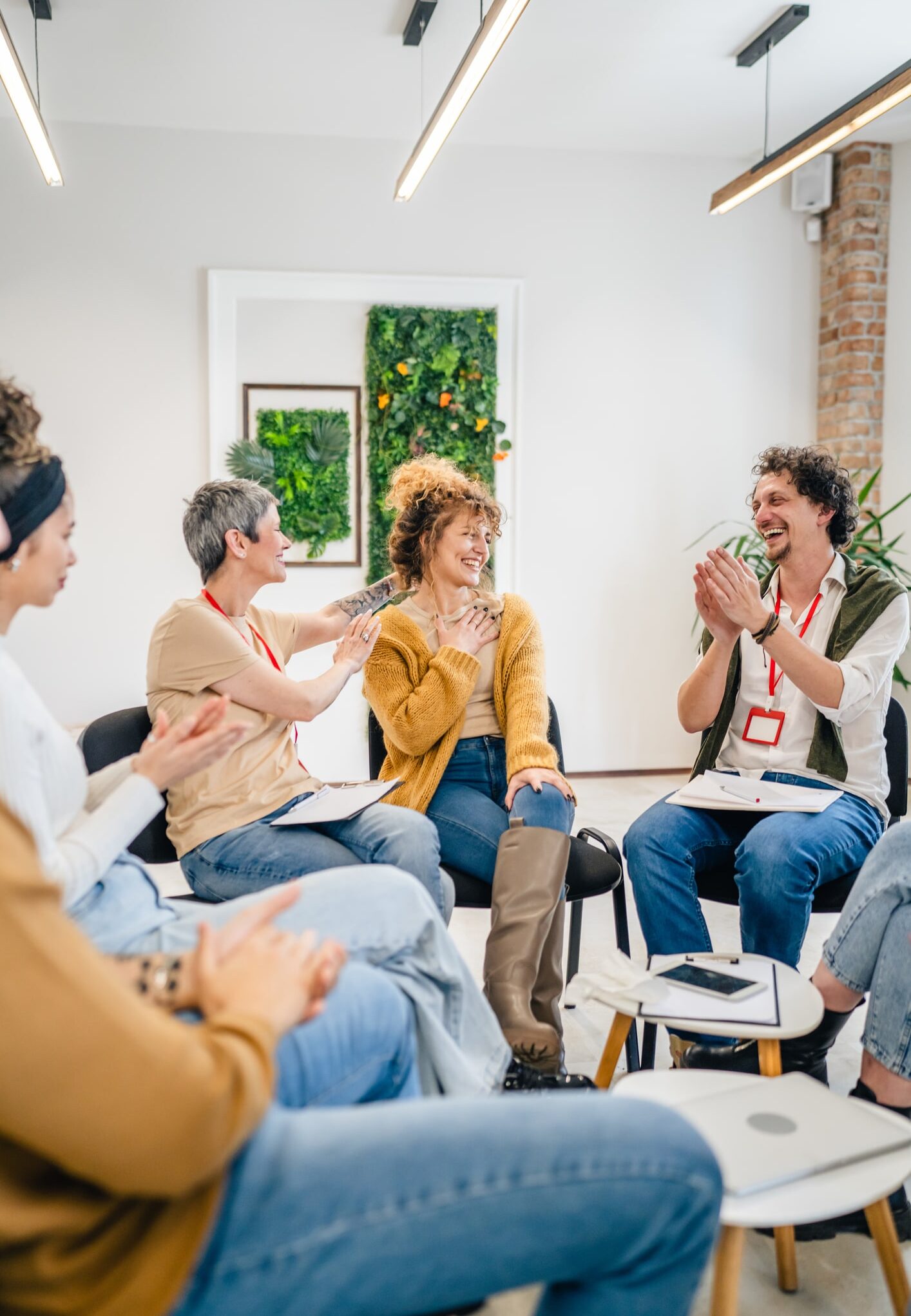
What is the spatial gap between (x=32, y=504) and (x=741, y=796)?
1.66 metres

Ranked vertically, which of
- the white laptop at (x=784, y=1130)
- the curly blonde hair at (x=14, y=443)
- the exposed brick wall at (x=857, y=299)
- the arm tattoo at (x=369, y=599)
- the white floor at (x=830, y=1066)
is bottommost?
the white floor at (x=830, y=1066)

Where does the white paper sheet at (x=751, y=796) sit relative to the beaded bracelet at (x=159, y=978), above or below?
below

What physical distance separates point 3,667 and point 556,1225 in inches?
32.6

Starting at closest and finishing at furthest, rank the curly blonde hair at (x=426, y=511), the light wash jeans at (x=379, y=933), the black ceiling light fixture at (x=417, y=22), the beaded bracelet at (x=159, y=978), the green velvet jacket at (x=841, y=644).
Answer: the beaded bracelet at (x=159, y=978) → the light wash jeans at (x=379, y=933) → the green velvet jacket at (x=841, y=644) → the curly blonde hair at (x=426, y=511) → the black ceiling light fixture at (x=417, y=22)

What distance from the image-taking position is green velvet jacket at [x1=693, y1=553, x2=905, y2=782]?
8.03 feet

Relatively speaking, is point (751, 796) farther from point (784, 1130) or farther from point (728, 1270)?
point (728, 1270)

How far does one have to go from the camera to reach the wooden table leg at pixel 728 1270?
3.95 feet


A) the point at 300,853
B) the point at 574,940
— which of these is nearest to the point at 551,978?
the point at 574,940

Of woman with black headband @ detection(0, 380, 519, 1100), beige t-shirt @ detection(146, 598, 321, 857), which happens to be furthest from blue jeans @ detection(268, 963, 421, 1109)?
beige t-shirt @ detection(146, 598, 321, 857)

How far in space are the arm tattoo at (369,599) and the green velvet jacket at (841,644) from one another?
1.02m

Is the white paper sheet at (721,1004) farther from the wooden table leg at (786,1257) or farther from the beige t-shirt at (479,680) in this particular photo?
the beige t-shirt at (479,680)

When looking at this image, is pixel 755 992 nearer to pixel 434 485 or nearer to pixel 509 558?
pixel 434 485

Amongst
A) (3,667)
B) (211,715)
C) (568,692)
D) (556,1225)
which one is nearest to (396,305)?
(568,692)

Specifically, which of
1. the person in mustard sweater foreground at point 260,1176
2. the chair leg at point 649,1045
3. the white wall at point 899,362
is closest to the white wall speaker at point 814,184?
the white wall at point 899,362
